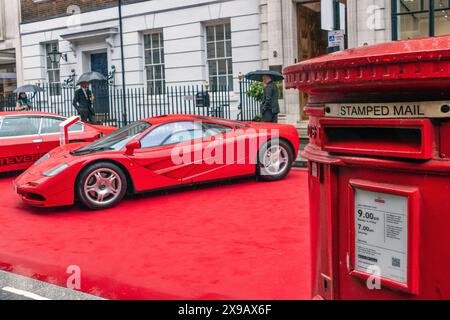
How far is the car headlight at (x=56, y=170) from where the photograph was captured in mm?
7575

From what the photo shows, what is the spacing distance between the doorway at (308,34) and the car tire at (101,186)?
324 inches

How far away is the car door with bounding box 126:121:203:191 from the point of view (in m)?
8.15

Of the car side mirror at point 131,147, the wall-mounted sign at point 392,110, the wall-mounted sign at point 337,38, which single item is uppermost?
the wall-mounted sign at point 337,38

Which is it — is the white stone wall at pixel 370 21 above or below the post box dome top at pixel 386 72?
above

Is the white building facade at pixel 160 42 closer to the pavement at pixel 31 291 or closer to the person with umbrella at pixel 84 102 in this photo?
the person with umbrella at pixel 84 102

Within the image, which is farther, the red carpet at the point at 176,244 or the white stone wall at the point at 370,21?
the white stone wall at the point at 370,21

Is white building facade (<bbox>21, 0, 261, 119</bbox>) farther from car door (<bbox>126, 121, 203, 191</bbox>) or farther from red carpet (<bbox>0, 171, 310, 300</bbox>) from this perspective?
red carpet (<bbox>0, 171, 310, 300</bbox>)

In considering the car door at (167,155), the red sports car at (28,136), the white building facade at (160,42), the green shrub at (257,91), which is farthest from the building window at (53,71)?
the car door at (167,155)

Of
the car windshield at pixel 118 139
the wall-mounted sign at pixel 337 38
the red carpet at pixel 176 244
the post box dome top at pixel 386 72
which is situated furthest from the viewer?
the wall-mounted sign at pixel 337 38

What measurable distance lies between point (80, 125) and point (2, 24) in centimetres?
1461

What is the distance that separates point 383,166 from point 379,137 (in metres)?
0.12
